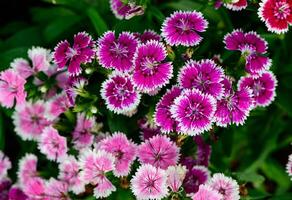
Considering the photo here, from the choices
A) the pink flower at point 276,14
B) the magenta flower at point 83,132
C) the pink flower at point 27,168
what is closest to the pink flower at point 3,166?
the pink flower at point 27,168

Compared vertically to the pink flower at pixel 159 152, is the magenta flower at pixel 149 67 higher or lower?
higher

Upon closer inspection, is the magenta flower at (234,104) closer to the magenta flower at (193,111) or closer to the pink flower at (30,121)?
the magenta flower at (193,111)

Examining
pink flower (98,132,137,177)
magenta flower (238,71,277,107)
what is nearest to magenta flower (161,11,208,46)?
magenta flower (238,71,277,107)

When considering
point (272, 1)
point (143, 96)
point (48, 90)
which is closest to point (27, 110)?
point (48, 90)

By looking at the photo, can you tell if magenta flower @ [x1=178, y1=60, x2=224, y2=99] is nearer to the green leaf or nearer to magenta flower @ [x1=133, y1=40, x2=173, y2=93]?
magenta flower @ [x1=133, y1=40, x2=173, y2=93]

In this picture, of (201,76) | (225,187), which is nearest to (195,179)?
(225,187)
